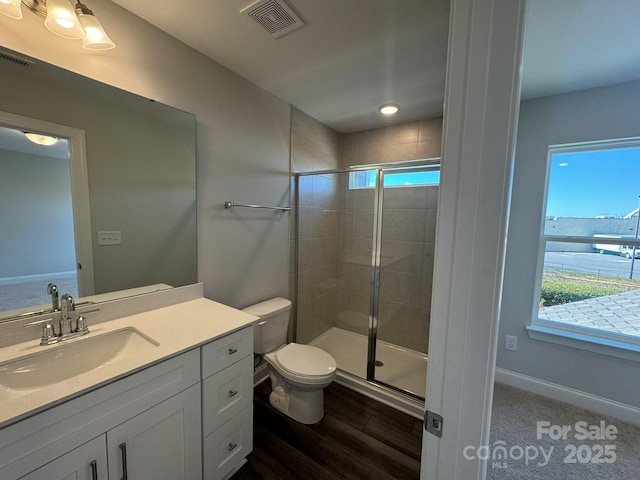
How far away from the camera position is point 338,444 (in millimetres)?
1633

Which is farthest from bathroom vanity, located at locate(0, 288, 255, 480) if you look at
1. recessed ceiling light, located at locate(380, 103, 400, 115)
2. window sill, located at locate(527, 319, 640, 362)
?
window sill, located at locate(527, 319, 640, 362)

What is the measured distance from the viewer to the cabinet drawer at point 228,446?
1.25 meters

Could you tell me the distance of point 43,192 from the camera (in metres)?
1.16

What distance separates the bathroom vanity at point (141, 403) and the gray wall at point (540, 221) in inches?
86.1

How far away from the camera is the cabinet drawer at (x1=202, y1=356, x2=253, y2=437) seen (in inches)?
48.1

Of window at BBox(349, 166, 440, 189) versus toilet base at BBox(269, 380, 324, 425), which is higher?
window at BBox(349, 166, 440, 189)

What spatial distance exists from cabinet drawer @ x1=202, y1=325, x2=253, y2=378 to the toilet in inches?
17.1

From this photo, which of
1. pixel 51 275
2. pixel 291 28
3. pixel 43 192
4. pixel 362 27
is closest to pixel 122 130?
pixel 43 192

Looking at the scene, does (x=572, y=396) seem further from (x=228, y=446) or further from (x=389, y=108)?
(x=389, y=108)

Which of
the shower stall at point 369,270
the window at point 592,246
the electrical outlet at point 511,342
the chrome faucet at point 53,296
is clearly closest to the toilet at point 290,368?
the shower stall at point 369,270

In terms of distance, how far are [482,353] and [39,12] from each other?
2.00m

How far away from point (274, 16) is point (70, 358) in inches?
73.0

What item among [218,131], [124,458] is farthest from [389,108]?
[124,458]

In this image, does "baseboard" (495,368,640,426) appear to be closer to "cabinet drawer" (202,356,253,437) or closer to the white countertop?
"cabinet drawer" (202,356,253,437)
